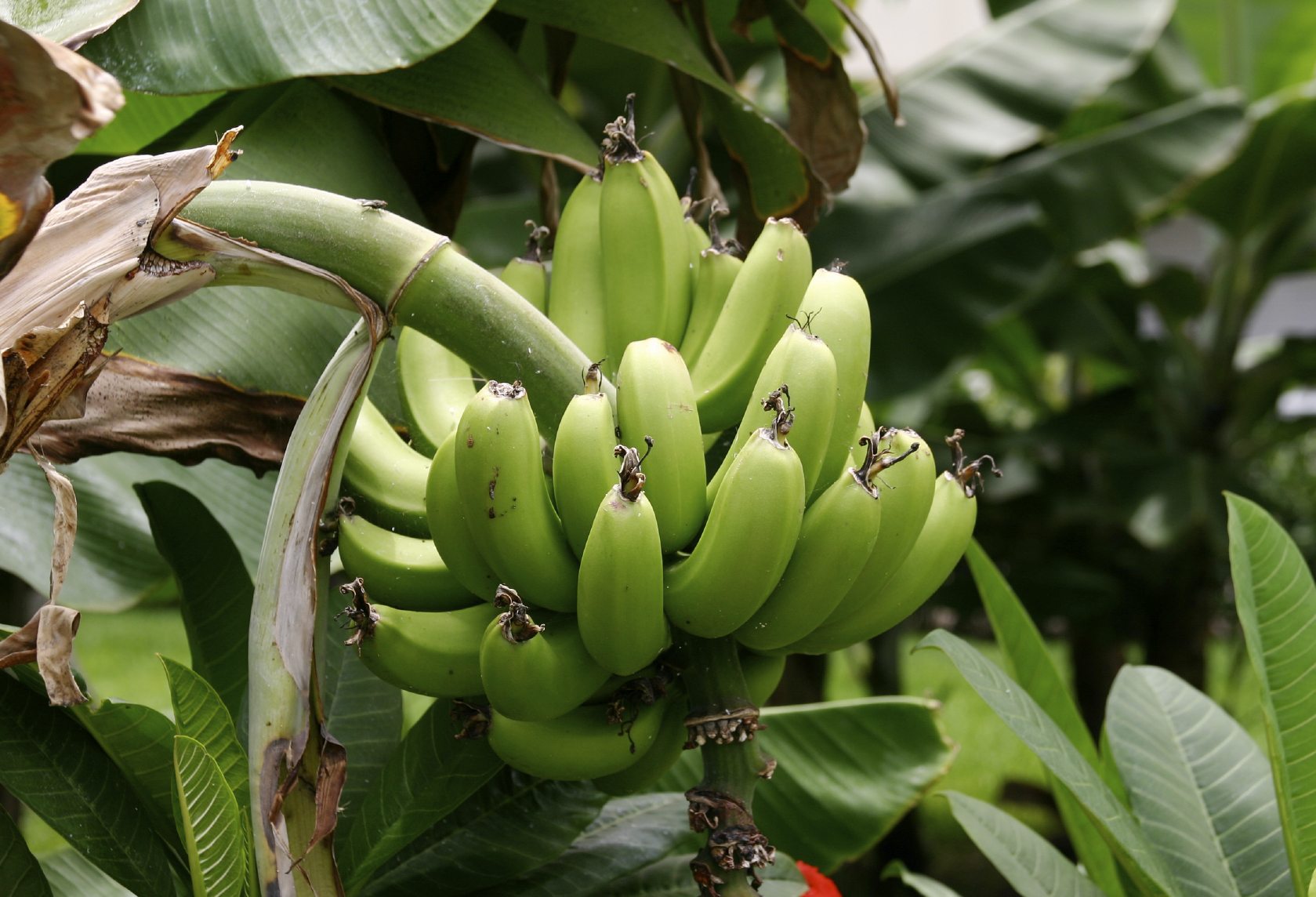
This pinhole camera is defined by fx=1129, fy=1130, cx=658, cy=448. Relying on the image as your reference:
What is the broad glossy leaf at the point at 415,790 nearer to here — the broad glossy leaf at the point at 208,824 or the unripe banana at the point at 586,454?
the broad glossy leaf at the point at 208,824

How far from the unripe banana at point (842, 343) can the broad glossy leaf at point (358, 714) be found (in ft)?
1.25

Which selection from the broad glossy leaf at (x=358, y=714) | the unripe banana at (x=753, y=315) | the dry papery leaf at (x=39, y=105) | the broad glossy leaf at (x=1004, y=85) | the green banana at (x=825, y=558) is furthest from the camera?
the broad glossy leaf at (x=1004, y=85)

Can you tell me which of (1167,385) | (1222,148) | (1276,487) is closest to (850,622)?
(1222,148)

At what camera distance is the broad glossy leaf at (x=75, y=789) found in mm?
663

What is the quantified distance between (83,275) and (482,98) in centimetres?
41

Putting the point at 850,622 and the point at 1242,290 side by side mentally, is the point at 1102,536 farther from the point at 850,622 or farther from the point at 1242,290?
the point at 850,622

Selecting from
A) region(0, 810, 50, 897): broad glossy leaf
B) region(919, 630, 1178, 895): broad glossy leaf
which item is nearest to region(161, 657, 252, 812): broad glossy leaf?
region(0, 810, 50, 897): broad glossy leaf

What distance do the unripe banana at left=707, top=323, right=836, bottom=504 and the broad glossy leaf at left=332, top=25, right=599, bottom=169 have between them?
0.33 meters

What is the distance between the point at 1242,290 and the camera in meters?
2.66

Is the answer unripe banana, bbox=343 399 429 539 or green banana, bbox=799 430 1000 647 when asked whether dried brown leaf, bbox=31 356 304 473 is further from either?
green banana, bbox=799 430 1000 647

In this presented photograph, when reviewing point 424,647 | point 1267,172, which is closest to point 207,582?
point 424,647

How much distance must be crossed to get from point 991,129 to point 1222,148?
46cm

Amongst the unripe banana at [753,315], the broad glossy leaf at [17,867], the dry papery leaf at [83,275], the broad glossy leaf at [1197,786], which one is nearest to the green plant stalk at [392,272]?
the dry papery leaf at [83,275]

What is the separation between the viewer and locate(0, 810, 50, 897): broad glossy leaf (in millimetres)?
653
